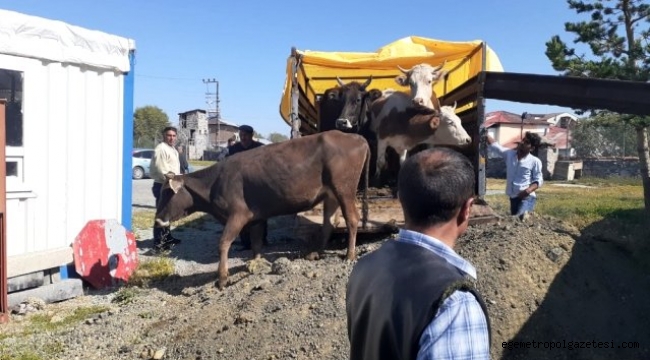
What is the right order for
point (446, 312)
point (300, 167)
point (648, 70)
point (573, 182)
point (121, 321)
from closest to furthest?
1. point (446, 312)
2. point (121, 321)
3. point (300, 167)
4. point (648, 70)
5. point (573, 182)

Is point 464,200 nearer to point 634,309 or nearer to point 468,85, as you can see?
point 634,309

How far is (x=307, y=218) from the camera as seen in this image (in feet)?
26.8

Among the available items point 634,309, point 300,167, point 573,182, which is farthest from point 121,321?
point 573,182

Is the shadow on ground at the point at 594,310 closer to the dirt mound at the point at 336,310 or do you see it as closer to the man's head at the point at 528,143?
the dirt mound at the point at 336,310

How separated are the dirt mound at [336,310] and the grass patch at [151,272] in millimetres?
493

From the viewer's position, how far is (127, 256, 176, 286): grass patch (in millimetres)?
7211

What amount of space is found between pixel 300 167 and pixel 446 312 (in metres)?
5.64

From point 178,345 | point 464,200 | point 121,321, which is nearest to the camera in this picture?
point 464,200

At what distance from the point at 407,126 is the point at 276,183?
288 cm

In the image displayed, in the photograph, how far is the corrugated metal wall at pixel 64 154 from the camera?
6531mm

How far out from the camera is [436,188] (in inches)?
72.0

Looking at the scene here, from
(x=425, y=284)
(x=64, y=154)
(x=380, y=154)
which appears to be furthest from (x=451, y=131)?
(x=425, y=284)

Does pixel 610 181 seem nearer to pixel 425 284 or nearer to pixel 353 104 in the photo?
pixel 353 104

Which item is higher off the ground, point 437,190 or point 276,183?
point 437,190
